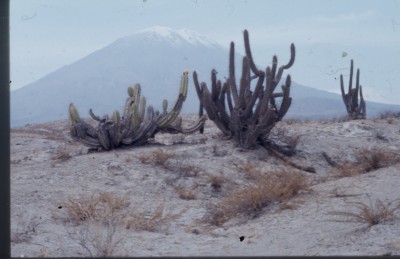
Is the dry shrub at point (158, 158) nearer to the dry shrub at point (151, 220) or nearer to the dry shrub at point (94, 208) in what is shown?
the dry shrub at point (94, 208)

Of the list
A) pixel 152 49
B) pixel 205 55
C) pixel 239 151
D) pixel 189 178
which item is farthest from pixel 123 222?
pixel 152 49

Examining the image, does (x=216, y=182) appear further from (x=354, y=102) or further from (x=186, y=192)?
(x=354, y=102)

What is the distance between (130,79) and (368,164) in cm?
797

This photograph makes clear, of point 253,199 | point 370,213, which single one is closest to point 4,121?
point 253,199

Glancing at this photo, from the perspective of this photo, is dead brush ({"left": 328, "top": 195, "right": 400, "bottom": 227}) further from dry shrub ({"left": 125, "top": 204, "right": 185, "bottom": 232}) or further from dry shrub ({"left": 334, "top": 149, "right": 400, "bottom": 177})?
dry shrub ({"left": 334, "top": 149, "right": 400, "bottom": 177})

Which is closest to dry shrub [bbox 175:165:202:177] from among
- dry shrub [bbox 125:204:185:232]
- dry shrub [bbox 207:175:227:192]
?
dry shrub [bbox 207:175:227:192]

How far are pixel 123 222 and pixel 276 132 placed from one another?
21.2 feet

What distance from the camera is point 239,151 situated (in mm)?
12078

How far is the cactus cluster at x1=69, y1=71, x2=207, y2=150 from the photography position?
12617mm

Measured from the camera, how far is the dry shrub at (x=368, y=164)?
1062 cm

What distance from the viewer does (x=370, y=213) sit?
6953 millimetres

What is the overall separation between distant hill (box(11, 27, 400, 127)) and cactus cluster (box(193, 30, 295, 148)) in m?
0.60

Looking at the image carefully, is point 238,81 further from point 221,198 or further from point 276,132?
point 221,198

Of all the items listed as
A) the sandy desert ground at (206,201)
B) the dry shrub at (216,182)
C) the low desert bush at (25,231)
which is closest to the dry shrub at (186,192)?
the sandy desert ground at (206,201)
